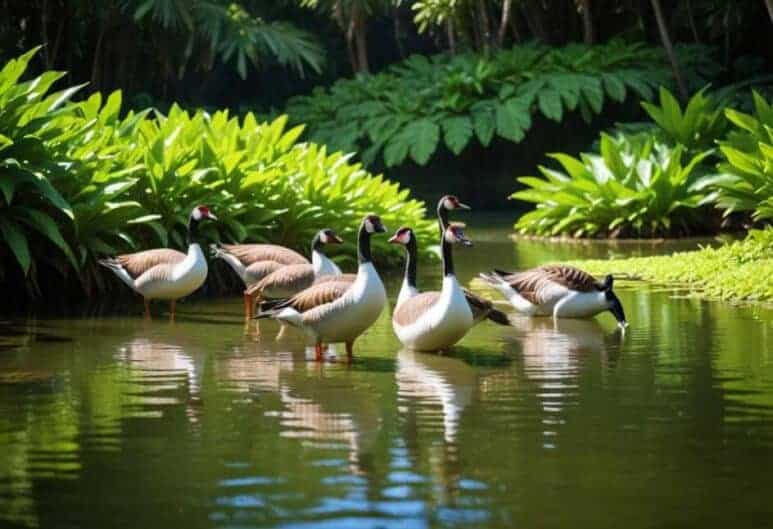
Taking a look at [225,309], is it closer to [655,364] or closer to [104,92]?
[655,364]

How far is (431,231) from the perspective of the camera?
18.0 metres

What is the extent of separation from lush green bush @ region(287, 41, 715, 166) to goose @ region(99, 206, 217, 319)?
40.7 ft

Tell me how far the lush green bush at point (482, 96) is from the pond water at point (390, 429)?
1376 centimetres

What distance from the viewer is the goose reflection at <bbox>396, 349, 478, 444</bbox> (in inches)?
339

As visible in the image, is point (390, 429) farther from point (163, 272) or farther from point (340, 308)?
point (163, 272)

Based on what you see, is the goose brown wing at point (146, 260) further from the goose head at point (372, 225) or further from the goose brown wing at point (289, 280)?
the goose head at point (372, 225)

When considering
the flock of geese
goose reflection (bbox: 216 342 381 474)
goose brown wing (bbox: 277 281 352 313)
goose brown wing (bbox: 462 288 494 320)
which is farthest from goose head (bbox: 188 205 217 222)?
goose brown wing (bbox: 462 288 494 320)

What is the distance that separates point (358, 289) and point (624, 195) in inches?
406

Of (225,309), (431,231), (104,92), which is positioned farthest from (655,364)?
(104,92)

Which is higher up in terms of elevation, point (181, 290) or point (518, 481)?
point (181, 290)

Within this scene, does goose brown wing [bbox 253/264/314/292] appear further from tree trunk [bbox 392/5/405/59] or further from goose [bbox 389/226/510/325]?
tree trunk [bbox 392/5/405/59]

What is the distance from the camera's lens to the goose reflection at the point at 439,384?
860 centimetres

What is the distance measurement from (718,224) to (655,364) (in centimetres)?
1111

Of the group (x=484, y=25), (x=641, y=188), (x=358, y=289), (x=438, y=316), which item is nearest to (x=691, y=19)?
(x=484, y=25)
